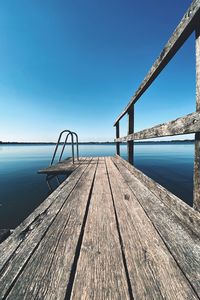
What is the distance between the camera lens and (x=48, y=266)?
879 mm

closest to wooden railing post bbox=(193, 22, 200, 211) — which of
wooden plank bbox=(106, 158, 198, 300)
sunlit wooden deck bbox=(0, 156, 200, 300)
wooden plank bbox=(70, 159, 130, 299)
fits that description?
sunlit wooden deck bbox=(0, 156, 200, 300)

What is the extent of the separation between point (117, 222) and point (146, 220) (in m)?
0.27

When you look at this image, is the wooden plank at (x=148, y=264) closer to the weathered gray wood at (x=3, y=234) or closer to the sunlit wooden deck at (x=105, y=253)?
the sunlit wooden deck at (x=105, y=253)

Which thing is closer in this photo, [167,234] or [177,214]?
[167,234]

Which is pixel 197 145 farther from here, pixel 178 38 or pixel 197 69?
pixel 178 38

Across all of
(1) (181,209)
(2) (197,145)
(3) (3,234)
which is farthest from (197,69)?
(3) (3,234)

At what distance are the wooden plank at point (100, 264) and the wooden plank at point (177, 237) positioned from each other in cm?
35

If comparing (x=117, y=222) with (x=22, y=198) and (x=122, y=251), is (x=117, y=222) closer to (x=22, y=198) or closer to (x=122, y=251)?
(x=122, y=251)

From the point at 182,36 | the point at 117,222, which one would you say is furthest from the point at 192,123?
the point at 117,222

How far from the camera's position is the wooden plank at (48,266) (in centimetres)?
73

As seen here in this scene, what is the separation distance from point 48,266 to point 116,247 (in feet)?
1.47

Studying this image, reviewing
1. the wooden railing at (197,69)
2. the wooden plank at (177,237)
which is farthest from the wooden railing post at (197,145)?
the wooden plank at (177,237)

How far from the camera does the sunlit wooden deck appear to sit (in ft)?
2.43

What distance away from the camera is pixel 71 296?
70 cm
